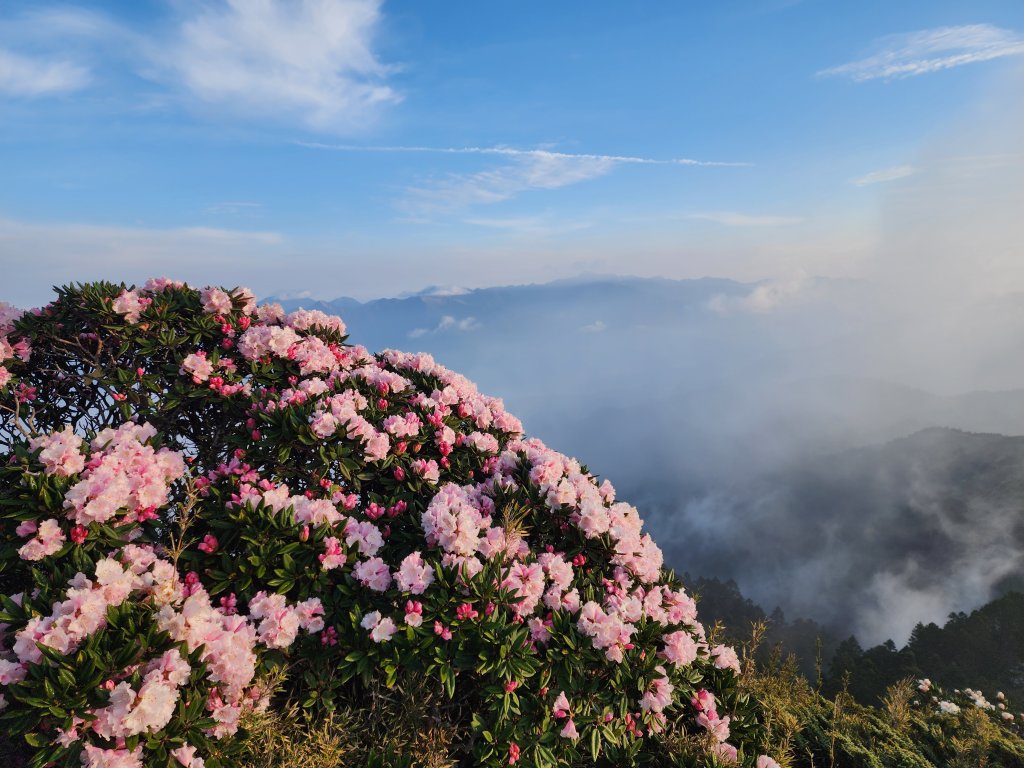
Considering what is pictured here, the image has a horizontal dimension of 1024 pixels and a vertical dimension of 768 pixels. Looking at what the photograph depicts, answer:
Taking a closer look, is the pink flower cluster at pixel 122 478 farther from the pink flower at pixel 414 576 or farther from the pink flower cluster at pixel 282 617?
the pink flower at pixel 414 576

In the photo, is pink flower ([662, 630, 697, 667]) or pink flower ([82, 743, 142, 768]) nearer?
pink flower ([82, 743, 142, 768])

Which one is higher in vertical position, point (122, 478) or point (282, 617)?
point (122, 478)

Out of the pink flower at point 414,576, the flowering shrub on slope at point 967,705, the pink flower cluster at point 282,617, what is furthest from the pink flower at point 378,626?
the flowering shrub on slope at point 967,705

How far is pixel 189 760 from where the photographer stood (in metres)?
3.88

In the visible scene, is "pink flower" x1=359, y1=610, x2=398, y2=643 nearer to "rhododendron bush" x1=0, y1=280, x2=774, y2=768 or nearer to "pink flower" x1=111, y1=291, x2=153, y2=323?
"rhododendron bush" x1=0, y1=280, x2=774, y2=768

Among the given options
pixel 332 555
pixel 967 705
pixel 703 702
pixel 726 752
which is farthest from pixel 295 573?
pixel 967 705

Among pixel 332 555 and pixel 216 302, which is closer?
pixel 332 555

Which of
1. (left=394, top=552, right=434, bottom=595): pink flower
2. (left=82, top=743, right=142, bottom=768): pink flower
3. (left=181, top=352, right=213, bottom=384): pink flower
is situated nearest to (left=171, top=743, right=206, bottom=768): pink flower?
(left=82, top=743, right=142, bottom=768): pink flower

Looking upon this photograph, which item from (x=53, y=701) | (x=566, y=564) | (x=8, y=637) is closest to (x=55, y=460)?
(x=8, y=637)

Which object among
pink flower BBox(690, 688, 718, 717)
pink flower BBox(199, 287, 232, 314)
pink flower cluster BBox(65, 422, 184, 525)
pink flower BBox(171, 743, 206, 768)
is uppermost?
pink flower BBox(199, 287, 232, 314)

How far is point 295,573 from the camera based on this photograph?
4910mm

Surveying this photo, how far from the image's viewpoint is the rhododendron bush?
401cm

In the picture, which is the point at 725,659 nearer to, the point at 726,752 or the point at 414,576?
the point at 726,752

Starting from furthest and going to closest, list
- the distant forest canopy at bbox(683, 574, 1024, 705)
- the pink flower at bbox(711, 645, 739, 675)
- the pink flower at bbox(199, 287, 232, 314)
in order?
the distant forest canopy at bbox(683, 574, 1024, 705), the pink flower at bbox(199, 287, 232, 314), the pink flower at bbox(711, 645, 739, 675)
